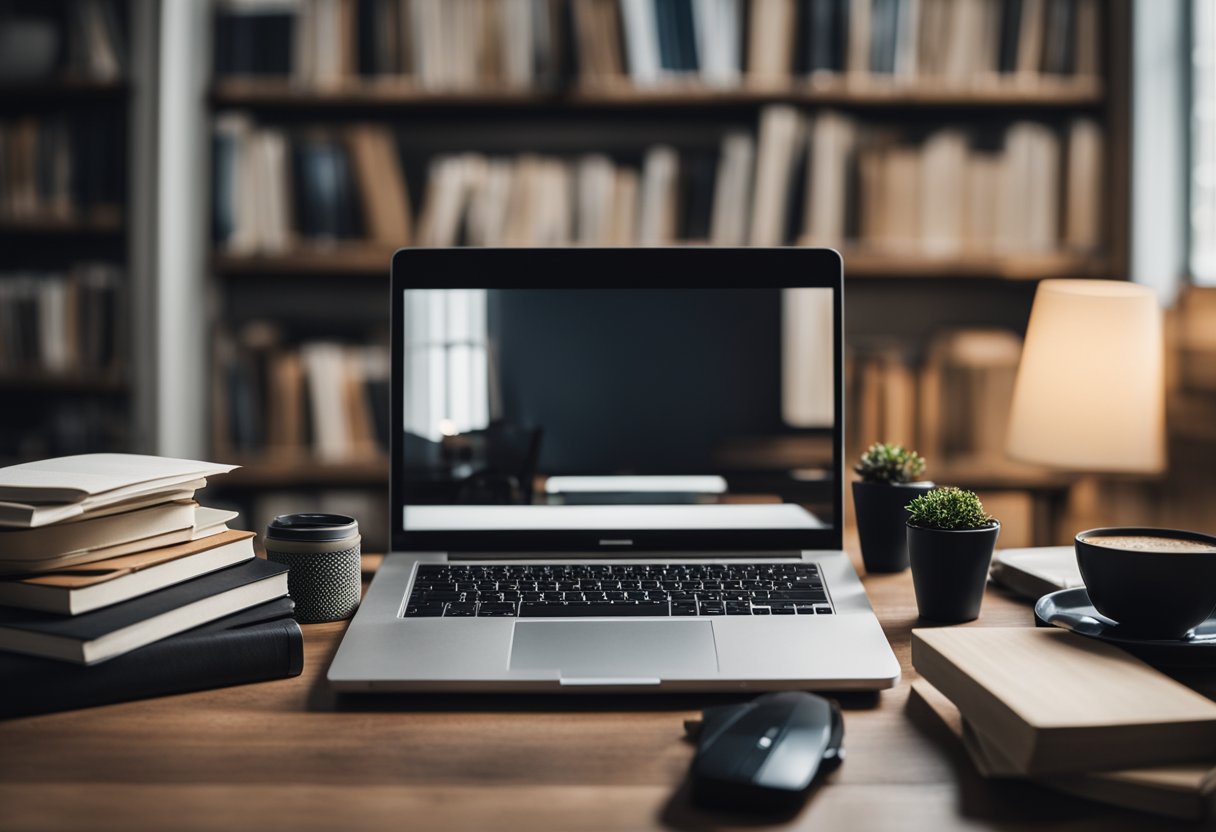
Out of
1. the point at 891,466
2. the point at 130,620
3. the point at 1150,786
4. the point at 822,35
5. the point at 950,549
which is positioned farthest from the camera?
the point at 822,35

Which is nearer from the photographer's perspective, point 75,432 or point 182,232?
point 182,232

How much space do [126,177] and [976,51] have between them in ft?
5.92

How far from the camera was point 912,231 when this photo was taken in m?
2.14

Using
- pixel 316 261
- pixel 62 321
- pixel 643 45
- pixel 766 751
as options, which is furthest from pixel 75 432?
pixel 766 751

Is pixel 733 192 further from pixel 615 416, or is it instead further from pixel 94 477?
pixel 94 477

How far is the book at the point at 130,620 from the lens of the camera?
65cm

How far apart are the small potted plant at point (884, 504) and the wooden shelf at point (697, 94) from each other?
1.30 m

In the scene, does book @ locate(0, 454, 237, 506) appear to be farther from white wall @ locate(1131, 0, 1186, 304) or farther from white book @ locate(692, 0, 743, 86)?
white wall @ locate(1131, 0, 1186, 304)

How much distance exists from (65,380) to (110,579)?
69.0 inches

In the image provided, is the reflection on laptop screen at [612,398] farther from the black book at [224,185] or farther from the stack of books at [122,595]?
the black book at [224,185]

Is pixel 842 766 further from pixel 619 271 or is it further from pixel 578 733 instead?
pixel 619 271

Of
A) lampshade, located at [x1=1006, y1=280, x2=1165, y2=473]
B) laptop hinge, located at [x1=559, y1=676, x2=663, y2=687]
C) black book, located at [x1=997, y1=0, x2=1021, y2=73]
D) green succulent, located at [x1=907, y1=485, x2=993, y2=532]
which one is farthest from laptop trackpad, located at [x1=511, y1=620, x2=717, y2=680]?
black book, located at [x1=997, y1=0, x2=1021, y2=73]

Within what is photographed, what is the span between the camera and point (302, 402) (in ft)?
7.20

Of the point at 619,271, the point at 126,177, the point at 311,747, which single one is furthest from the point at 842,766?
the point at 126,177
